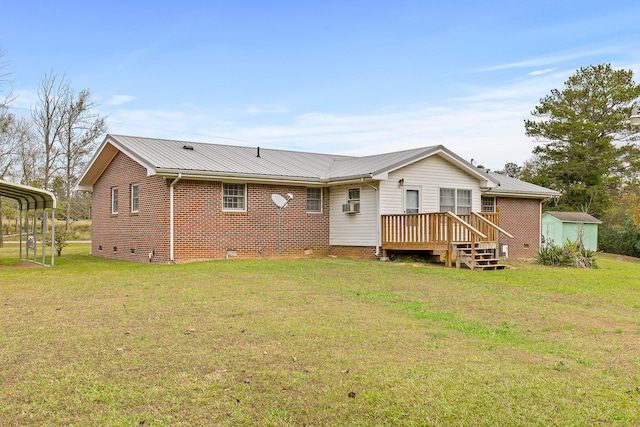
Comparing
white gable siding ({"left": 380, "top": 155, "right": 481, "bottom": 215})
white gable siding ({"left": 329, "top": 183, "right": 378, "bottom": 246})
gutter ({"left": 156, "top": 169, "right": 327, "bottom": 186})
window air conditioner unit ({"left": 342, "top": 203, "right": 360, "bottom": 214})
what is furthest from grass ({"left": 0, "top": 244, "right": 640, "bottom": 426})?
window air conditioner unit ({"left": 342, "top": 203, "right": 360, "bottom": 214})

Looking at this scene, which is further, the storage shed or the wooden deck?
the storage shed

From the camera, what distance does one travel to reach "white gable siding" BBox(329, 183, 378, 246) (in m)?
18.6

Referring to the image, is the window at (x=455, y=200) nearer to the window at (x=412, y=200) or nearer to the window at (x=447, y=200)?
the window at (x=447, y=200)

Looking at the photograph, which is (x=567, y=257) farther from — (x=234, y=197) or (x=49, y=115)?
(x=49, y=115)

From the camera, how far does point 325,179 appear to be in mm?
19188

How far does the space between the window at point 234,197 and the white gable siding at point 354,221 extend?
3409mm

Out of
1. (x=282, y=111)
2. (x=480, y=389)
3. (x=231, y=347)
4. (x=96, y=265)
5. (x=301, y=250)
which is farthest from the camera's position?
(x=282, y=111)

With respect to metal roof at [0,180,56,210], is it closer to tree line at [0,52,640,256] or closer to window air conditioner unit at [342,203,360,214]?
window air conditioner unit at [342,203,360,214]

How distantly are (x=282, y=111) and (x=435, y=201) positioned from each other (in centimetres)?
1008

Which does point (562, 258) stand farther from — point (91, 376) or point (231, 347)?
point (91, 376)

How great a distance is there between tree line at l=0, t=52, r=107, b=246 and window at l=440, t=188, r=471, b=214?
1038 inches

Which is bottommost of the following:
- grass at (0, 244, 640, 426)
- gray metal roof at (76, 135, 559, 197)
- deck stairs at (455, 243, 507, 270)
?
grass at (0, 244, 640, 426)

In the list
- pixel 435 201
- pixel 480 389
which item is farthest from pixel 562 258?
pixel 480 389

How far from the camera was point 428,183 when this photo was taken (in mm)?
19609
